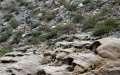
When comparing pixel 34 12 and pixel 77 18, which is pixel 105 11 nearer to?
pixel 77 18

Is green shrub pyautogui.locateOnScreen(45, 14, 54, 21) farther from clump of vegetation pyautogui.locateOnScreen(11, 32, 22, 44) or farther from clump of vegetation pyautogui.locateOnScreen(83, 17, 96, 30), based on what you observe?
clump of vegetation pyautogui.locateOnScreen(83, 17, 96, 30)

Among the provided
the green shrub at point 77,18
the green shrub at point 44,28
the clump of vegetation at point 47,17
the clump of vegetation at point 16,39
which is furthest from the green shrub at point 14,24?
the green shrub at point 77,18

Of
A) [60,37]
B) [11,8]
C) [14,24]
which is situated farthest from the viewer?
[11,8]

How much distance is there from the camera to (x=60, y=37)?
49.4 ft

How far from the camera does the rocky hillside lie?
30.1 ft

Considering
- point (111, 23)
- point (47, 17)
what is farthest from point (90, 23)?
point (47, 17)

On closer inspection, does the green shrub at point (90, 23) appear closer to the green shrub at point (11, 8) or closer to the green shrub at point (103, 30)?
the green shrub at point (103, 30)

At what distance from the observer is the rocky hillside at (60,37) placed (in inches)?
362

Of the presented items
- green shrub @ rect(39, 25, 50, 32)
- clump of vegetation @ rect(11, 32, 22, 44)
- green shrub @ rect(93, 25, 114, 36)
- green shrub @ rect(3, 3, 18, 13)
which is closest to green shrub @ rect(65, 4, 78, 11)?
green shrub @ rect(39, 25, 50, 32)

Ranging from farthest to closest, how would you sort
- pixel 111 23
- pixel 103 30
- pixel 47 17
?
pixel 47 17
pixel 111 23
pixel 103 30

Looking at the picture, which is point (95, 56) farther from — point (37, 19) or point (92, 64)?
point (37, 19)

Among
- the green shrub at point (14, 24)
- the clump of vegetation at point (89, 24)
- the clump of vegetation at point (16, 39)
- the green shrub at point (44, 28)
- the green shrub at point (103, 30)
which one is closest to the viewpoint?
the green shrub at point (103, 30)

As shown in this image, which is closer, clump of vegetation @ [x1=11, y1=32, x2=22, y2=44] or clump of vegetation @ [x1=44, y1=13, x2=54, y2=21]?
clump of vegetation @ [x1=11, y1=32, x2=22, y2=44]

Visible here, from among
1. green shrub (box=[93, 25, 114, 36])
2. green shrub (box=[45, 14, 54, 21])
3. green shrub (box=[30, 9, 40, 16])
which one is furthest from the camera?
green shrub (box=[30, 9, 40, 16])
